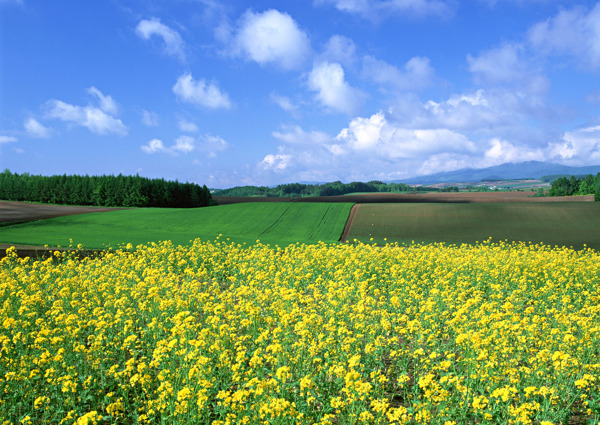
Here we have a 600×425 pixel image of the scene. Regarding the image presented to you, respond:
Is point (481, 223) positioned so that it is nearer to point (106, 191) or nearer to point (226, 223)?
point (226, 223)

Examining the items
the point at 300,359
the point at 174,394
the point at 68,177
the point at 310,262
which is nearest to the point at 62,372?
the point at 174,394

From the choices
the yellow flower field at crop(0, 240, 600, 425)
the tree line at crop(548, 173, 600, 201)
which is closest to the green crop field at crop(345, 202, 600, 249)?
the yellow flower field at crop(0, 240, 600, 425)

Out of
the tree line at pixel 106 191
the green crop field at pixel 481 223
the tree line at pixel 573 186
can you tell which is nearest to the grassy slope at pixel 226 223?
the green crop field at pixel 481 223

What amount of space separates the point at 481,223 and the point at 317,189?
325 ft

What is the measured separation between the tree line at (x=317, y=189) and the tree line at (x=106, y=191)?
4594cm

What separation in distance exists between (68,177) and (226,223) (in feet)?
227

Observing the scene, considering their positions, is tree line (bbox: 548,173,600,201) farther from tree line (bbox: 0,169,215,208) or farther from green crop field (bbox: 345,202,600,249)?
tree line (bbox: 0,169,215,208)

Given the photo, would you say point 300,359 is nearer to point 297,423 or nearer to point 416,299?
point 297,423

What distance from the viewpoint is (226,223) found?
51.4 metres

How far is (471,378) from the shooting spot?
7.02 meters

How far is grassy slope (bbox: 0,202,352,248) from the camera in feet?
137

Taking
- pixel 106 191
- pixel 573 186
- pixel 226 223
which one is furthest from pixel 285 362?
pixel 573 186

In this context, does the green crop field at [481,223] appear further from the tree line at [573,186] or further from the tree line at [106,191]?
the tree line at [573,186]

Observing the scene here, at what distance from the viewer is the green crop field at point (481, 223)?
132ft
